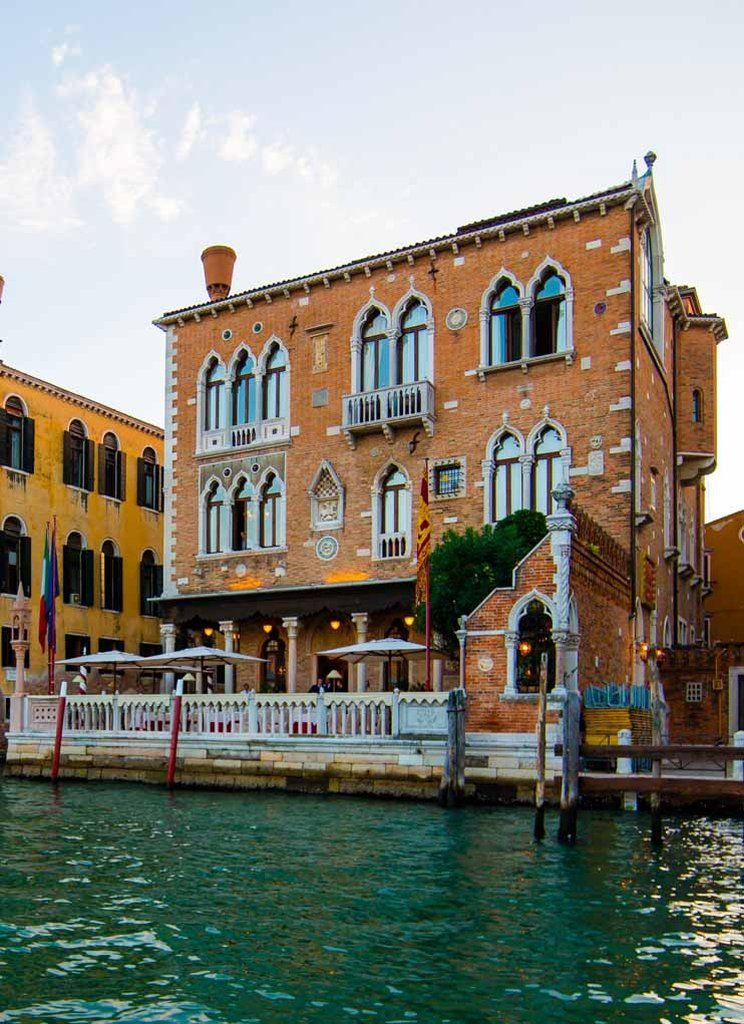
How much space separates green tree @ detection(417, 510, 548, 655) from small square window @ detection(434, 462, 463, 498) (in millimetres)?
2633

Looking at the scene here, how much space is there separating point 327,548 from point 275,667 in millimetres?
3110

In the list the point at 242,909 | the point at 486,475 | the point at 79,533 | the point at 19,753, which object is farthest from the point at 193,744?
the point at 79,533

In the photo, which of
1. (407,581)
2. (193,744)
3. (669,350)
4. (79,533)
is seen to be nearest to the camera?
(193,744)

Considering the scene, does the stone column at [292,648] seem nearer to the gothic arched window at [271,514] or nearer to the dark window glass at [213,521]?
the gothic arched window at [271,514]

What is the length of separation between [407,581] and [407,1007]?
15.7 m

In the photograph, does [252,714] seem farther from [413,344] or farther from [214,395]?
[214,395]

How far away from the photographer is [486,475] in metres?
21.8

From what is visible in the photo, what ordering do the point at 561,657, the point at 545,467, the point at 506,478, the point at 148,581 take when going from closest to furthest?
the point at 561,657 → the point at 545,467 → the point at 506,478 → the point at 148,581

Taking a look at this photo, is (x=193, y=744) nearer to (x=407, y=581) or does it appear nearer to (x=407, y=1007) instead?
(x=407, y=581)

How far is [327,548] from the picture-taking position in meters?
23.5

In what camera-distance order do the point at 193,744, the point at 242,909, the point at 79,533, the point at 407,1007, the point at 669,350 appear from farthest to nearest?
the point at 79,533 < the point at 669,350 < the point at 193,744 < the point at 242,909 < the point at 407,1007

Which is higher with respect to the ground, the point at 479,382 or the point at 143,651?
the point at 479,382

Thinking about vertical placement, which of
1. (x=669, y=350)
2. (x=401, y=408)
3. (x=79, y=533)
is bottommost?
(x=79, y=533)

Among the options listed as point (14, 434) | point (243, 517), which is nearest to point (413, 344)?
point (243, 517)
